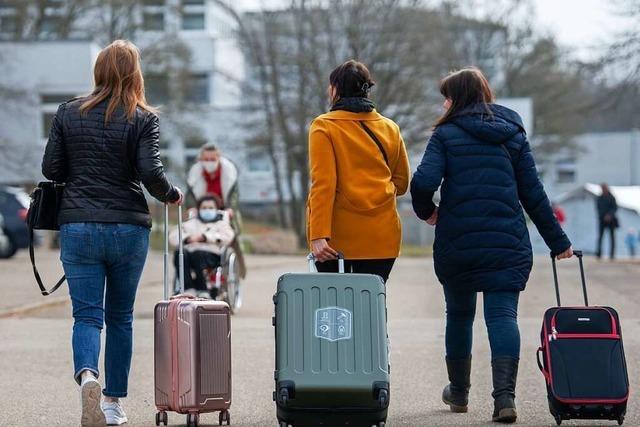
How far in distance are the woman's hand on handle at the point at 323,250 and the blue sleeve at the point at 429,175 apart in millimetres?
522

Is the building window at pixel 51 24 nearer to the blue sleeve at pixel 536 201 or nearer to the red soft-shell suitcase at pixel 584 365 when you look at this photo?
the blue sleeve at pixel 536 201

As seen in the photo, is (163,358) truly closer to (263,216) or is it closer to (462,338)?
(462,338)

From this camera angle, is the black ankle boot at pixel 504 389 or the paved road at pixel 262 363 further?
the paved road at pixel 262 363

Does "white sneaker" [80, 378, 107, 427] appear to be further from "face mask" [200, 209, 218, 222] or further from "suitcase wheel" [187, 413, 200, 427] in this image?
"face mask" [200, 209, 218, 222]

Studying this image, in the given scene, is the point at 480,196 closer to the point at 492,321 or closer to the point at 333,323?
the point at 492,321

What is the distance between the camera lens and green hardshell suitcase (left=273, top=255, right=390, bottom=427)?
6.13 meters

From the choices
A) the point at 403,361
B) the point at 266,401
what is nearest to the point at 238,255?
the point at 403,361

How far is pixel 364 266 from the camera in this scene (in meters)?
7.03

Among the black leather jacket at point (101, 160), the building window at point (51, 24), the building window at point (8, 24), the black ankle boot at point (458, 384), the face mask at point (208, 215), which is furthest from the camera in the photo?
the building window at point (51, 24)

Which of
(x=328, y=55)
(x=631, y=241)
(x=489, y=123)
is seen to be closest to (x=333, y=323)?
(x=489, y=123)

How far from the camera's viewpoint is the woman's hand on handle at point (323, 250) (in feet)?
22.5

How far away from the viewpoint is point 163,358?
22.0 ft

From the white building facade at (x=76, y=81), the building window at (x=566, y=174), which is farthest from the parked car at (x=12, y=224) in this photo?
the building window at (x=566, y=174)

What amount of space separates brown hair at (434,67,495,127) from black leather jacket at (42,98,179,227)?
1.48 m
